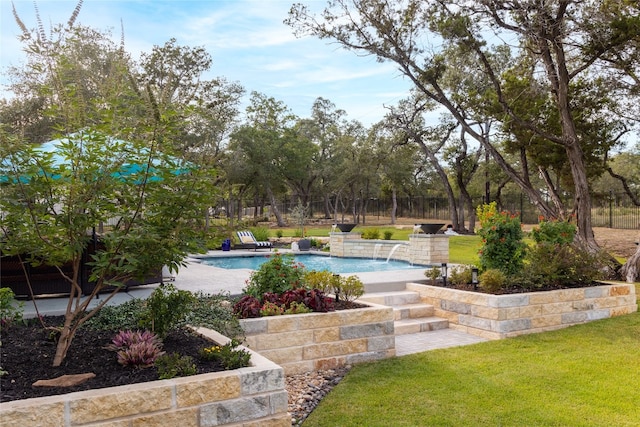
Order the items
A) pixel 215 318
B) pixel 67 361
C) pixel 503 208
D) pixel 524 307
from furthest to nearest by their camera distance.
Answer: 1. pixel 503 208
2. pixel 524 307
3. pixel 215 318
4. pixel 67 361

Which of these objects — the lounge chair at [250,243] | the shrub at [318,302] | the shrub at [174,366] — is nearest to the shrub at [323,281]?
the shrub at [318,302]

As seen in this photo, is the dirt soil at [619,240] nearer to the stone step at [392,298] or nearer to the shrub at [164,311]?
the stone step at [392,298]

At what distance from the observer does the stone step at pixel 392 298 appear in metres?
7.16

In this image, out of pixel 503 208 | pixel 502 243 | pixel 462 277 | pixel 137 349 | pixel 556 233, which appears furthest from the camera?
pixel 503 208

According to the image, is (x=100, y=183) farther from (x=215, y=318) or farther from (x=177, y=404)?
(x=215, y=318)

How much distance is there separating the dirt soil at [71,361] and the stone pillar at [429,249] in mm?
9106

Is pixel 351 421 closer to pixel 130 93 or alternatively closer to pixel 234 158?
pixel 130 93

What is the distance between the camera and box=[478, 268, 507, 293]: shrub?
6.86 metres

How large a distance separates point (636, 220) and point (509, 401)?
946 inches

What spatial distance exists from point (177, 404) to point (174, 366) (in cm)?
31

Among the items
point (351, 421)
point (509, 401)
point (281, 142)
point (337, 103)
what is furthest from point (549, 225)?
point (337, 103)

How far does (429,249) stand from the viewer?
12.6m

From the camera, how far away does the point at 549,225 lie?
785 centimetres

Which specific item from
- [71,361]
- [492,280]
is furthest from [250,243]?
[71,361]
